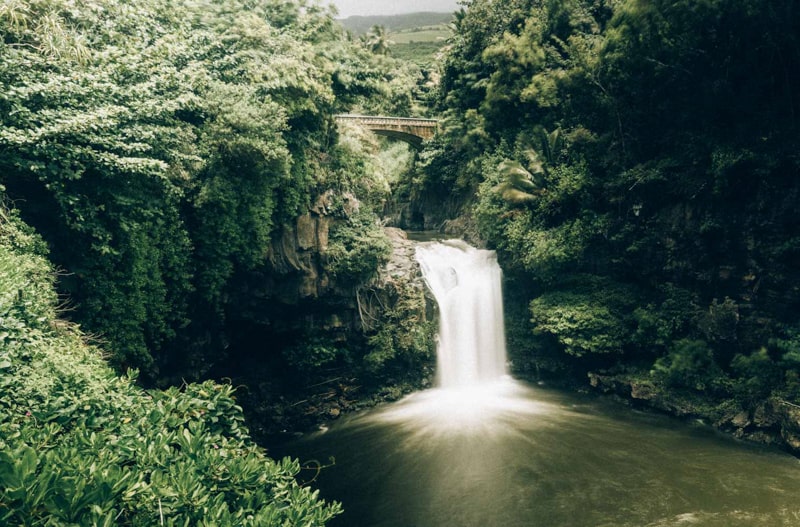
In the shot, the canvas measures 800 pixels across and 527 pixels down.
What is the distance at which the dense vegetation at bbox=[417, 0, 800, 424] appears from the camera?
10852 mm

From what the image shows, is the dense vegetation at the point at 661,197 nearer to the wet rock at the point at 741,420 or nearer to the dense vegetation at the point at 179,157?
the wet rock at the point at 741,420

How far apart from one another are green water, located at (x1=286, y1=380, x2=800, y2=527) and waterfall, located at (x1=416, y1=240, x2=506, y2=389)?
214cm

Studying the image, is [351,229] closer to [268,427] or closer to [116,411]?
[268,427]

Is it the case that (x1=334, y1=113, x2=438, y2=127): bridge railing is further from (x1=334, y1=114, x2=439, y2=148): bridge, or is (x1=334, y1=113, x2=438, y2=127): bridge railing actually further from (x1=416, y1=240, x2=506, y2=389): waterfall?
(x1=416, y1=240, x2=506, y2=389): waterfall

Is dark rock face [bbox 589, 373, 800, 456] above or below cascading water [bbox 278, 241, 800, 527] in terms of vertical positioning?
above

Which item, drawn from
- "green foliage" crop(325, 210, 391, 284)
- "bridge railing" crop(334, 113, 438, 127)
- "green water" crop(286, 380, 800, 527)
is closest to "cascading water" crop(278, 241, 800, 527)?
"green water" crop(286, 380, 800, 527)

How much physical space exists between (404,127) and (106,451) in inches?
940

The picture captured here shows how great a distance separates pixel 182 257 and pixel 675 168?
12541mm

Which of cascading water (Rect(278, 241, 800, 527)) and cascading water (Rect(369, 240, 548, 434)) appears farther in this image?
cascading water (Rect(369, 240, 548, 434))

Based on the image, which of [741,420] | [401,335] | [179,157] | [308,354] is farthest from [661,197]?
[179,157]

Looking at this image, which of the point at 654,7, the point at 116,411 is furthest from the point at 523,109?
the point at 116,411

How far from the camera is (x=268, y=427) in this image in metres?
13.9

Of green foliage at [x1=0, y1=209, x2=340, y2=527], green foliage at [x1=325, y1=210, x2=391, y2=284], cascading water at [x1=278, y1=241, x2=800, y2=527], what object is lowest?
cascading water at [x1=278, y1=241, x2=800, y2=527]

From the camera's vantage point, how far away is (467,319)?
1619cm
